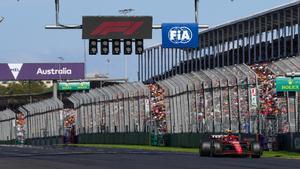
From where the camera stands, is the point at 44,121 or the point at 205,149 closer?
the point at 205,149

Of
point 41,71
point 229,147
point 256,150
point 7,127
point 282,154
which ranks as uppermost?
point 41,71

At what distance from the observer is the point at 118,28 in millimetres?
44375

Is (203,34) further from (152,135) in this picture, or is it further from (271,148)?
(271,148)

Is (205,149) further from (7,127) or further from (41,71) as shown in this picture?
(7,127)

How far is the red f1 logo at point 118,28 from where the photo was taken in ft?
145

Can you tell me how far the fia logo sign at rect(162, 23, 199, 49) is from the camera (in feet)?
153

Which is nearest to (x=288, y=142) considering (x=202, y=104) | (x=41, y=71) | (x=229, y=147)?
(x=229, y=147)

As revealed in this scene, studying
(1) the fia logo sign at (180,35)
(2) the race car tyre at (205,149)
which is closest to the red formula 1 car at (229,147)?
(2) the race car tyre at (205,149)

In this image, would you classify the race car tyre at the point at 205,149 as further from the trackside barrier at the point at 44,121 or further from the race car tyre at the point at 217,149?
the trackside barrier at the point at 44,121

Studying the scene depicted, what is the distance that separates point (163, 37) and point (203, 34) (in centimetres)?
4519

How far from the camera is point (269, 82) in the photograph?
50281mm

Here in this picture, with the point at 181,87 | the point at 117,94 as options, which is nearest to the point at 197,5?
the point at 181,87

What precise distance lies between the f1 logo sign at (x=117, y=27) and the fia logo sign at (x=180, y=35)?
7.26 feet

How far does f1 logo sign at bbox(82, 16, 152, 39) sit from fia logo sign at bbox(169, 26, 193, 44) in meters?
2.21
